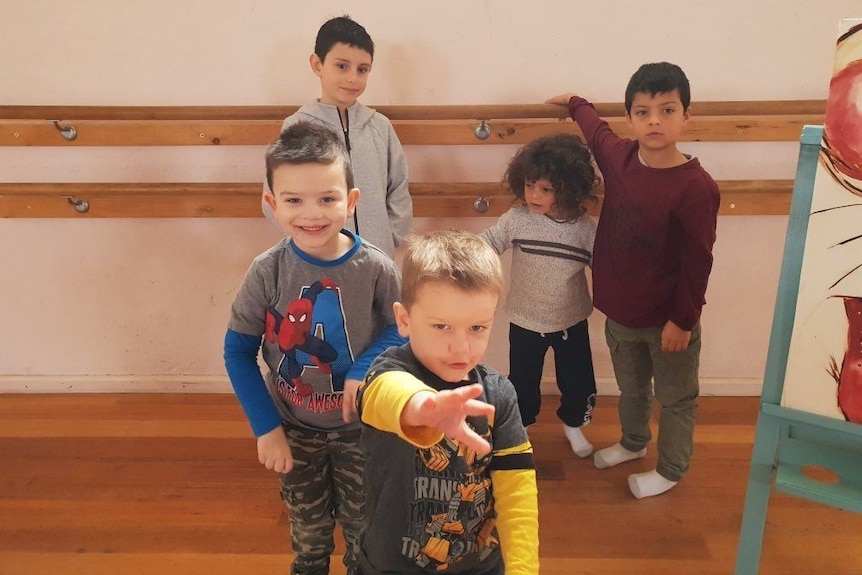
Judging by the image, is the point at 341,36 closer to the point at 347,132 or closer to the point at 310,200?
the point at 347,132

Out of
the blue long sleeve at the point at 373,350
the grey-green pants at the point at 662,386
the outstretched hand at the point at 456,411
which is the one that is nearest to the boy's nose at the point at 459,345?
the outstretched hand at the point at 456,411

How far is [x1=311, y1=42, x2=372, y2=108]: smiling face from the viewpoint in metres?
1.68

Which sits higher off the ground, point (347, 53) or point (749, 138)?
point (347, 53)

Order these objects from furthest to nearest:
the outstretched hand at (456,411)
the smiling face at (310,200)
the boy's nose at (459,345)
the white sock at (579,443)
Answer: the white sock at (579,443) → the smiling face at (310,200) → the boy's nose at (459,345) → the outstretched hand at (456,411)

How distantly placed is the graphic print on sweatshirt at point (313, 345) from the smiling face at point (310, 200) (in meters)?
0.09

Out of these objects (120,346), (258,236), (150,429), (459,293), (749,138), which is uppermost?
(749,138)

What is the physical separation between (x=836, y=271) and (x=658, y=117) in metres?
0.58

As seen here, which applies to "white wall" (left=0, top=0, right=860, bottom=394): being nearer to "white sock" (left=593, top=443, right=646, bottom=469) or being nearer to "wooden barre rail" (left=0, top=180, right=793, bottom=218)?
"wooden barre rail" (left=0, top=180, right=793, bottom=218)

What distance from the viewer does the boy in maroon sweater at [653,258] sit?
1.57 m

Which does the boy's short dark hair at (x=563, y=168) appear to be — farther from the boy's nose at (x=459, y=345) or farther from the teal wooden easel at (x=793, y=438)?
the boy's nose at (x=459, y=345)

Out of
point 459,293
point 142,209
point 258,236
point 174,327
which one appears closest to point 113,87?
point 142,209

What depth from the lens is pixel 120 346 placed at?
2.34 m

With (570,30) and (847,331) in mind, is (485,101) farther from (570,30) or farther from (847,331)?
(847,331)

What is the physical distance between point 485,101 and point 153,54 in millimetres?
1047
